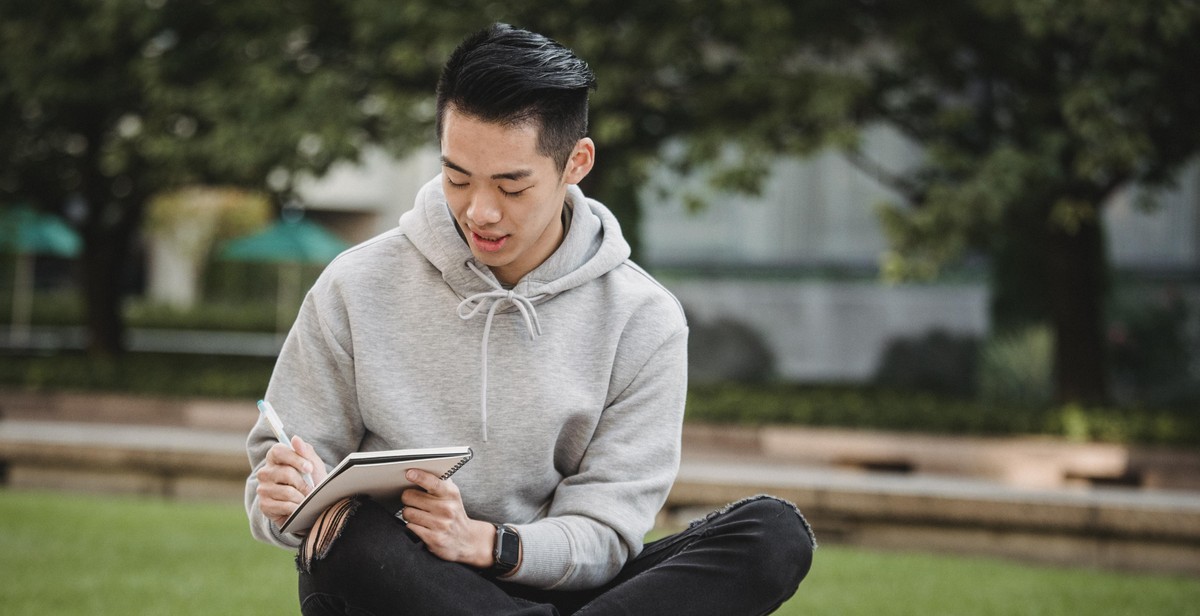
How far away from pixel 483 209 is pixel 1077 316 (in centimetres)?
870

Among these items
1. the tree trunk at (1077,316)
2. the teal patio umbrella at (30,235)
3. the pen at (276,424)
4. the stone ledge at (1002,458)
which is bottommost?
the teal patio umbrella at (30,235)

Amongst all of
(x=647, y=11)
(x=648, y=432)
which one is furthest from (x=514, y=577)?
(x=647, y=11)

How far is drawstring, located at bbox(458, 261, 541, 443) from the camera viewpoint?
302 centimetres

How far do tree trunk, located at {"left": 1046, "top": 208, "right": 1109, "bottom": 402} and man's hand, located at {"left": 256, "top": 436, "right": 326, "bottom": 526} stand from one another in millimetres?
8685

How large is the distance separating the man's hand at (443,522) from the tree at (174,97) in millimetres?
7413

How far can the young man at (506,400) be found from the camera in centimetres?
275

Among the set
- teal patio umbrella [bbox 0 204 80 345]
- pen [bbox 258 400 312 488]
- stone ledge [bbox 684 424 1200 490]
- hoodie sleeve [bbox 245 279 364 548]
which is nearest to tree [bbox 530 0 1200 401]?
stone ledge [bbox 684 424 1200 490]

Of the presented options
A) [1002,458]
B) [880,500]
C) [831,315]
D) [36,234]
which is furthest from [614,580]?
[36,234]

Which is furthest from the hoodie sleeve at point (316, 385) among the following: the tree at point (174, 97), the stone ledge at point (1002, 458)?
the tree at point (174, 97)

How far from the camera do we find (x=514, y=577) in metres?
2.86

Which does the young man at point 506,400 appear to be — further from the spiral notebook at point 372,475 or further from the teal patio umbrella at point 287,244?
A: the teal patio umbrella at point 287,244

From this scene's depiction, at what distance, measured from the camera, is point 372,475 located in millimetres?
2588

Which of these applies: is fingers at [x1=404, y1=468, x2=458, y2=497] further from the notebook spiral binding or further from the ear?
the ear

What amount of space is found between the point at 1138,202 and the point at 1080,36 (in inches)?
50.0
